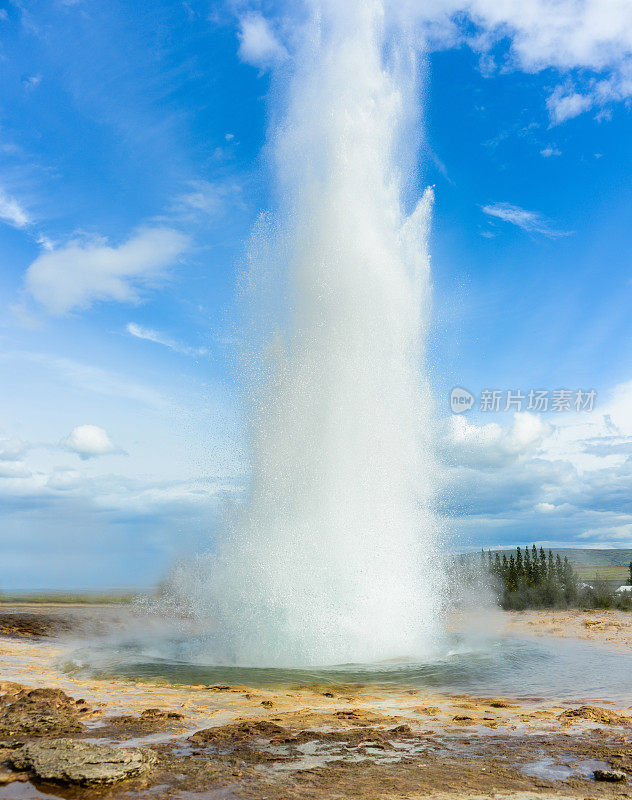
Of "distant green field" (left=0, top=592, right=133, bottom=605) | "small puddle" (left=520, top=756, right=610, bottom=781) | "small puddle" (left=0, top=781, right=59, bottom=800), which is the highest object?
"small puddle" (left=520, top=756, right=610, bottom=781)

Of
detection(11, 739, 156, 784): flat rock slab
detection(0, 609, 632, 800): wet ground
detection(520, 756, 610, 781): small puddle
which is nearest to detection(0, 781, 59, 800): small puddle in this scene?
detection(0, 609, 632, 800): wet ground

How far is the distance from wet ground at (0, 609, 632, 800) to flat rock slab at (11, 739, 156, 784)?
7 cm

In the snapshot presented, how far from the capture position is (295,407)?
19.9 metres

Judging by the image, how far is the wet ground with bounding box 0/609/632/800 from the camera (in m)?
6.04

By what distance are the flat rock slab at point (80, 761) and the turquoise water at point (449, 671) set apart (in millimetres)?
6085

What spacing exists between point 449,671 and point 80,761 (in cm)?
1019

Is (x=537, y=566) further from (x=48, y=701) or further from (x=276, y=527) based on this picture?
(x=48, y=701)

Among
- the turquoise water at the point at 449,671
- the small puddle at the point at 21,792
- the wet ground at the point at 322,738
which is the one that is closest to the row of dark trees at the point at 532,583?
the turquoise water at the point at 449,671

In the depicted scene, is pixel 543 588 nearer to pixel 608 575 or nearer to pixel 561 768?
pixel 561 768

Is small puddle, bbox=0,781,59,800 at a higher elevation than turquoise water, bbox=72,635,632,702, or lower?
higher

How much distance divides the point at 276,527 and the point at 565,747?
11362 mm

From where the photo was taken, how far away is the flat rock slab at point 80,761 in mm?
6094

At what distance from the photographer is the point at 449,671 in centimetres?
1429

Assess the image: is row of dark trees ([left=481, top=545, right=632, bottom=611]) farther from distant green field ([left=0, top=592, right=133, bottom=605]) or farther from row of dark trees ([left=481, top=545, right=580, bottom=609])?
distant green field ([left=0, top=592, right=133, bottom=605])
